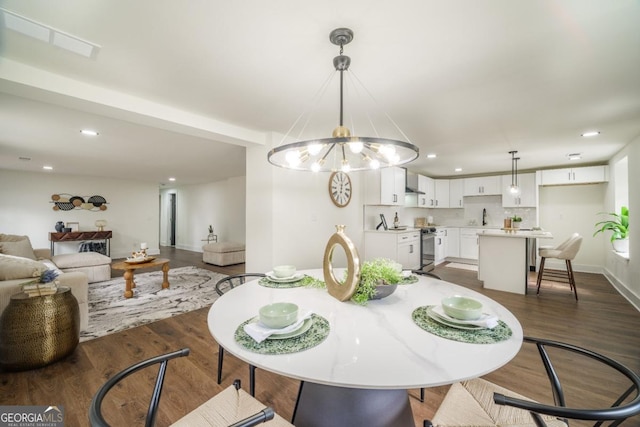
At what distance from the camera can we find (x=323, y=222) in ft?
13.0

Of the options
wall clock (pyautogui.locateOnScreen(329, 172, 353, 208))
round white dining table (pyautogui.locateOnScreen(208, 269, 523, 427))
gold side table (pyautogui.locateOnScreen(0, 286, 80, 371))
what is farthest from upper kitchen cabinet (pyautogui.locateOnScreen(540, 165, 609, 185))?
gold side table (pyautogui.locateOnScreen(0, 286, 80, 371))

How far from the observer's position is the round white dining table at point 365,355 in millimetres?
785

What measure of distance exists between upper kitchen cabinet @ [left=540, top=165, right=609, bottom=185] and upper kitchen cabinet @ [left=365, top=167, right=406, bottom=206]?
3.55 metres

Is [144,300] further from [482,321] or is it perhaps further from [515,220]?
[515,220]

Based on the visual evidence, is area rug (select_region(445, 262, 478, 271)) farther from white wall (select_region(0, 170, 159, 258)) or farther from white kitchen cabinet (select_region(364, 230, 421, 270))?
white wall (select_region(0, 170, 159, 258))

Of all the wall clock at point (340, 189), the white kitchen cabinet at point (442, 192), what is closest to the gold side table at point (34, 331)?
the wall clock at point (340, 189)

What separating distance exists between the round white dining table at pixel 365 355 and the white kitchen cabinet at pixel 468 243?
563 centimetres

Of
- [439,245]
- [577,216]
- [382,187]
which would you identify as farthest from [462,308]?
[577,216]

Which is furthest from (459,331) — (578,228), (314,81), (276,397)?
(578,228)

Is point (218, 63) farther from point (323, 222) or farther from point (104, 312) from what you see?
point (104, 312)

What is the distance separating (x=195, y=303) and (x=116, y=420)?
211cm

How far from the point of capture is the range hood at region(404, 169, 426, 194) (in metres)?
5.65

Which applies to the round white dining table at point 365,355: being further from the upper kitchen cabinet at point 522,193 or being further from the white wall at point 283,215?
the upper kitchen cabinet at point 522,193

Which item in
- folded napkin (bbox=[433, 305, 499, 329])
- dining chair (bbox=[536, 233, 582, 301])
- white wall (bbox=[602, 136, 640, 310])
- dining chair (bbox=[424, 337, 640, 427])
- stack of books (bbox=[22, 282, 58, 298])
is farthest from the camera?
dining chair (bbox=[536, 233, 582, 301])
